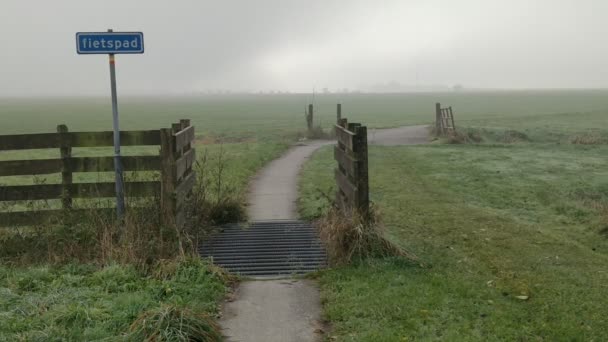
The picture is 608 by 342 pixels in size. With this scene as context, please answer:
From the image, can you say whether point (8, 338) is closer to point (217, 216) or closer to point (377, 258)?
point (377, 258)

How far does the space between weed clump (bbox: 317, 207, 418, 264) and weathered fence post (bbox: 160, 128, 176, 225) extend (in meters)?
2.16

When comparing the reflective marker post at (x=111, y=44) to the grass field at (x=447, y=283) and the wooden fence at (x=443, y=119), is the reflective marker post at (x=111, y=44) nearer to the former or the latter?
the grass field at (x=447, y=283)

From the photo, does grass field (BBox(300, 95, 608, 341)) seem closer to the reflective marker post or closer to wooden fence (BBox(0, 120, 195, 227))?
wooden fence (BBox(0, 120, 195, 227))

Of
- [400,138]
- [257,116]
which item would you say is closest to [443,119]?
[400,138]

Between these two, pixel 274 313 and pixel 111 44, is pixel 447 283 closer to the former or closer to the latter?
pixel 274 313

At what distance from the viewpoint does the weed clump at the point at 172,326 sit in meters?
4.51

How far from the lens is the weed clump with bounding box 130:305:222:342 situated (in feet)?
14.8

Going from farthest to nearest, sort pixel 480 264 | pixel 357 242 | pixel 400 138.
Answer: pixel 400 138
pixel 480 264
pixel 357 242

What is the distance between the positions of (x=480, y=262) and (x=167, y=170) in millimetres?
4380

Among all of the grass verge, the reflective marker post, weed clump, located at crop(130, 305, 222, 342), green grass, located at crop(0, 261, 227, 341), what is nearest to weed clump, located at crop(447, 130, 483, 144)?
the grass verge

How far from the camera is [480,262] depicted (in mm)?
7430

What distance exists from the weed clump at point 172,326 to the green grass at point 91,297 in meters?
0.11

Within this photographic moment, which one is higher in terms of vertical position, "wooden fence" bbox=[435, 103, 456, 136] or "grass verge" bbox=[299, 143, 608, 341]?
"wooden fence" bbox=[435, 103, 456, 136]

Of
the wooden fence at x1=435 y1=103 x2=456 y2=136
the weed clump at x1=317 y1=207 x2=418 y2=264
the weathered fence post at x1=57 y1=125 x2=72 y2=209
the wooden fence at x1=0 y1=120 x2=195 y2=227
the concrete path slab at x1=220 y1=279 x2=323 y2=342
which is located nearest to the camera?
the concrete path slab at x1=220 y1=279 x2=323 y2=342
